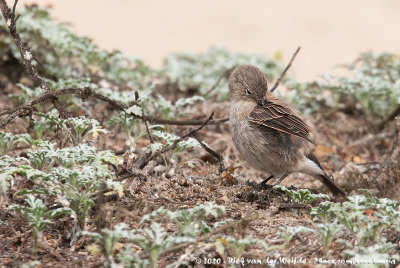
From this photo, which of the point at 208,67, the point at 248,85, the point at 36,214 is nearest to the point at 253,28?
the point at 208,67

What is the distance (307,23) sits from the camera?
43.1ft

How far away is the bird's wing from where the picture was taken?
562cm

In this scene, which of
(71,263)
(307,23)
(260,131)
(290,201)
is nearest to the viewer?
(71,263)

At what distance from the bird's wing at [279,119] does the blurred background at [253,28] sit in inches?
240

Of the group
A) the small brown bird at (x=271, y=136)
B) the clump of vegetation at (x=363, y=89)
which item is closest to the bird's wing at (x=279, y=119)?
the small brown bird at (x=271, y=136)

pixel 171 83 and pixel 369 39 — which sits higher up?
pixel 369 39

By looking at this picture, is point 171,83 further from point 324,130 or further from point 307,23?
point 307,23

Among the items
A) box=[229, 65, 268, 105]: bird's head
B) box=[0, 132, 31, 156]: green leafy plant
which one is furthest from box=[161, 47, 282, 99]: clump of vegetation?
box=[0, 132, 31, 156]: green leafy plant

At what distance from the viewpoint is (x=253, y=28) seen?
13.1 metres

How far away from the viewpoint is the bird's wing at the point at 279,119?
562 centimetres

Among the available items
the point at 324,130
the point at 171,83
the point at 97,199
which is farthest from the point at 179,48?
the point at 97,199

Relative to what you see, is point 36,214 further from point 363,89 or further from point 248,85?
point 363,89

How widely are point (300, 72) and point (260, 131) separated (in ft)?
21.2

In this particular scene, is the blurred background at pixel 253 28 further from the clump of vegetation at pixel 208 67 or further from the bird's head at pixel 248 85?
the bird's head at pixel 248 85
